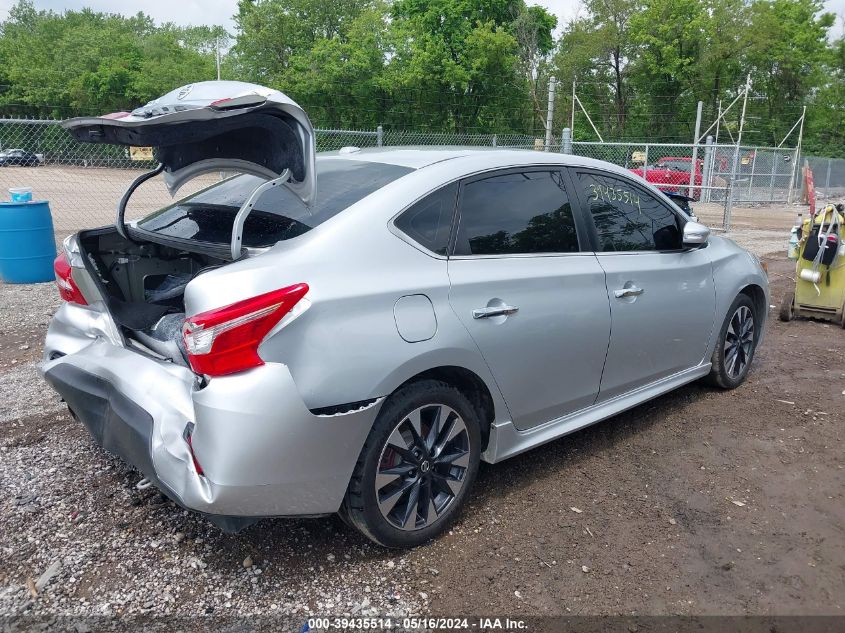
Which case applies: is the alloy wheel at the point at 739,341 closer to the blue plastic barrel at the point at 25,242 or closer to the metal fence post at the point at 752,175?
the blue plastic barrel at the point at 25,242

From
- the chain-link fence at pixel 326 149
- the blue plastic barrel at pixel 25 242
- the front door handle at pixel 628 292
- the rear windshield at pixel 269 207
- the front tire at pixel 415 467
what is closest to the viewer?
the front tire at pixel 415 467

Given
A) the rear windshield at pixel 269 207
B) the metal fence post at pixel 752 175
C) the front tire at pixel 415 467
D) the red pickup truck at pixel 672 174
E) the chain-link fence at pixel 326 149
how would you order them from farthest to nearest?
1. the metal fence post at pixel 752 175
2. the red pickup truck at pixel 672 174
3. the chain-link fence at pixel 326 149
4. the rear windshield at pixel 269 207
5. the front tire at pixel 415 467

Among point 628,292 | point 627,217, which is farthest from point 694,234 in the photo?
point 628,292

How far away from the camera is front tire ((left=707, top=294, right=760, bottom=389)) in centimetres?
468

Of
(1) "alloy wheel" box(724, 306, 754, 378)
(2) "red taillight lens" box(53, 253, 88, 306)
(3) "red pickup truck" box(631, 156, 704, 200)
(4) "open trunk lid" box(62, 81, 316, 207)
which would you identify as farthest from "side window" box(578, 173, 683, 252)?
(3) "red pickup truck" box(631, 156, 704, 200)

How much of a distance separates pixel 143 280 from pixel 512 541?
2212 millimetres

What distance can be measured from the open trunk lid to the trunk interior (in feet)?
1.57

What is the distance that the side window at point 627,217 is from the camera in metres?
3.74

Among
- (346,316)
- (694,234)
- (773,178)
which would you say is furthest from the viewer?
(773,178)

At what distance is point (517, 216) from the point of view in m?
3.33

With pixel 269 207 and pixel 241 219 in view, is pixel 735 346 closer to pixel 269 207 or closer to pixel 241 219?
pixel 269 207

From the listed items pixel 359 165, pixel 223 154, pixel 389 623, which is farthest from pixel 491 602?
pixel 223 154

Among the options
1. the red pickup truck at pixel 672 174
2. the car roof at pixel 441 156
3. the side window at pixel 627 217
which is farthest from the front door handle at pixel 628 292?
the red pickup truck at pixel 672 174

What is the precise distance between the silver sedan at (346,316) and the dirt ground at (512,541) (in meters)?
0.29
